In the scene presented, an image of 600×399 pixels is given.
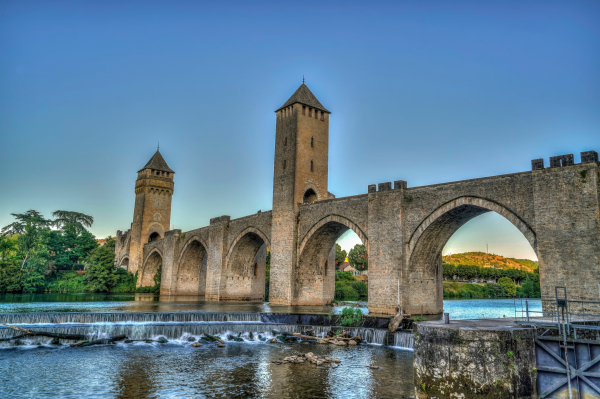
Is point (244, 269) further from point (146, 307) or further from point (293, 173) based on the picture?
point (146, 307)

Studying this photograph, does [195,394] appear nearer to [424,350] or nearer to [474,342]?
[424,350]

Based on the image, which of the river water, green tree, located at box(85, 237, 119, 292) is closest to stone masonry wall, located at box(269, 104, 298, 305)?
the river water

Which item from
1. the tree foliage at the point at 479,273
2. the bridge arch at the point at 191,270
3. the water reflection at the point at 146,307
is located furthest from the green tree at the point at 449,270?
the water reflection at the point at 146,307

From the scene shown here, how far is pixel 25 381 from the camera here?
894cm

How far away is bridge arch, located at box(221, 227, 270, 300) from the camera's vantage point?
3194cm

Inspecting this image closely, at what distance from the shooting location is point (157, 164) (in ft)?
166

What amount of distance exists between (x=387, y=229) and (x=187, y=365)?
12644 millimetres

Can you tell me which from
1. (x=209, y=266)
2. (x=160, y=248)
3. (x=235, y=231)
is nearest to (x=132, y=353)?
(x=235, y=231)

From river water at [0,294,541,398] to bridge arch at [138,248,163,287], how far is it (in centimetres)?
3209

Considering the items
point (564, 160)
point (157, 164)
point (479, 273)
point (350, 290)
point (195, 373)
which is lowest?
point (195, 373)

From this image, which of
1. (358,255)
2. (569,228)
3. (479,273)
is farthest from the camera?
(358,255)

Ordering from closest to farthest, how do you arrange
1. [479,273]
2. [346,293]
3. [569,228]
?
[569,228], [346,293], [479,273]

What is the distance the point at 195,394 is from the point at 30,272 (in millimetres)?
39674

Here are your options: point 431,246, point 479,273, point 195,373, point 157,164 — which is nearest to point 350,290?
point 431,246
